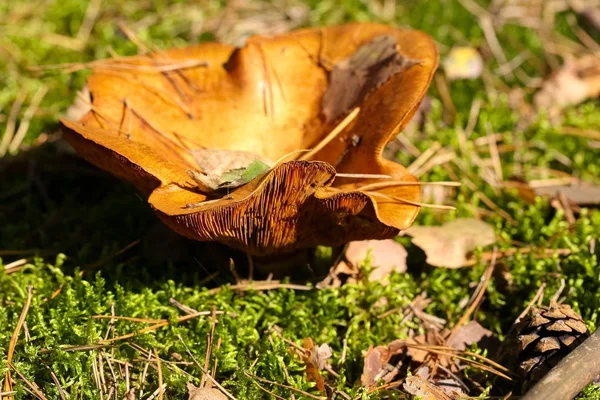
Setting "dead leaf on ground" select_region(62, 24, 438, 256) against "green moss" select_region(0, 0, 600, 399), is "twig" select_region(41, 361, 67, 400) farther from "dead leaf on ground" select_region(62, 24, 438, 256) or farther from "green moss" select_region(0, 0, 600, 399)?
"dead leaf on ground" select_region(62, 24, 438, 256)

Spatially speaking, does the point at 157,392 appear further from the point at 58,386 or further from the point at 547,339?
the point at 547,339

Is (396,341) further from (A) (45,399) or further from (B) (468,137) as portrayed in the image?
(B) (468,137)

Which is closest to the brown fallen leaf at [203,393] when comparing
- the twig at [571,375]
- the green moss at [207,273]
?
the green moss at [207,273]

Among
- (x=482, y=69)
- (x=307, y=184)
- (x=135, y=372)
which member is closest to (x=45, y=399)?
(x=135, y=372)

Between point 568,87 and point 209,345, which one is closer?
point 209,345

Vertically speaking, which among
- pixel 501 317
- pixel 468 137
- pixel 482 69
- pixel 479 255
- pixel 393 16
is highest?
pixel 393 16

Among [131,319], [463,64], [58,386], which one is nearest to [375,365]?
[131,319]
